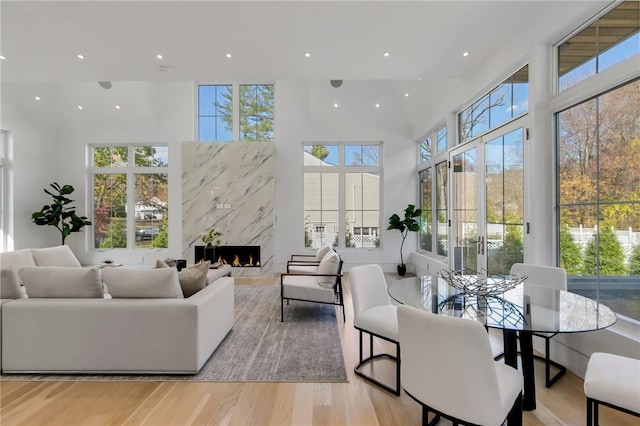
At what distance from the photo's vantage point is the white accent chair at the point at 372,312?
2.30m

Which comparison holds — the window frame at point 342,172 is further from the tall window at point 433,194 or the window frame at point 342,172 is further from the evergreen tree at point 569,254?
the evergreen tree at point 569,254

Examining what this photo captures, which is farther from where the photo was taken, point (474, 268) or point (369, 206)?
point (369, 206)

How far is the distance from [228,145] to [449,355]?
21.2ft

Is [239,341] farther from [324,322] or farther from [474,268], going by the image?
[474,268]

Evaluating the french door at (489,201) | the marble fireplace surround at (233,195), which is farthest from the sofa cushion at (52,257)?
the french door at (489,201)

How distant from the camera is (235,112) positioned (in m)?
7.25

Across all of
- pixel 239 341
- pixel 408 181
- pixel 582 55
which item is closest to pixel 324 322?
pixel 239 341

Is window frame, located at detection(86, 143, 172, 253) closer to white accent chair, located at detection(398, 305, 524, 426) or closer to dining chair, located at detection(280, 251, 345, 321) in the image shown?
dining chair, located at detection(280, 251, 345, 321)

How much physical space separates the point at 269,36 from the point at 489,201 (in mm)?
3394

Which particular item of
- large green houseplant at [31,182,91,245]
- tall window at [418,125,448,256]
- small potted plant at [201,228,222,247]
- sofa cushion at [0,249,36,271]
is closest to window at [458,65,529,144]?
tall window at [418,125,448,256]

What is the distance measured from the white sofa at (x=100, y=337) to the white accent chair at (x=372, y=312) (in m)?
1.35

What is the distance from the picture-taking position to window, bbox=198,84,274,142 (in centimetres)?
723

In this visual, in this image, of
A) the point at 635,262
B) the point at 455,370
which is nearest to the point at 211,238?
the point at 455,370

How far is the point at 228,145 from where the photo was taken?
22.3 ft
